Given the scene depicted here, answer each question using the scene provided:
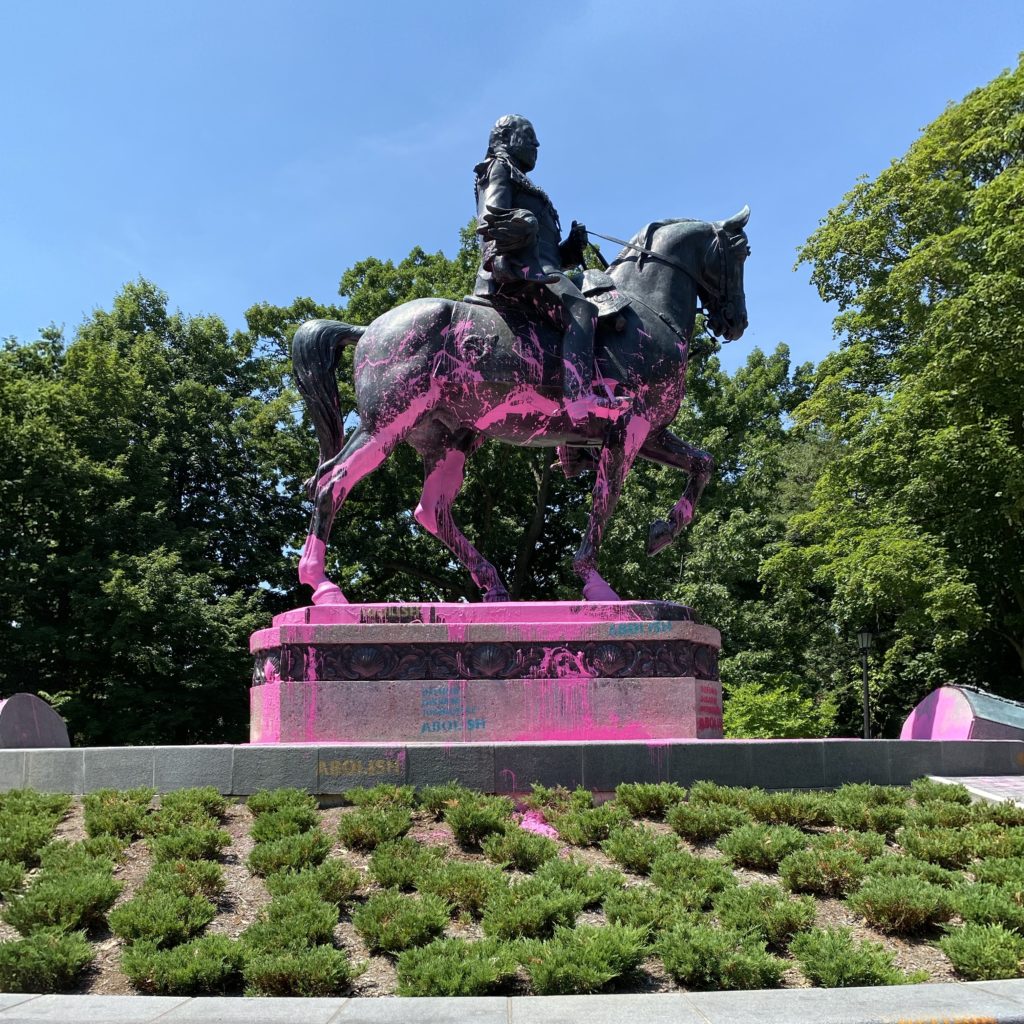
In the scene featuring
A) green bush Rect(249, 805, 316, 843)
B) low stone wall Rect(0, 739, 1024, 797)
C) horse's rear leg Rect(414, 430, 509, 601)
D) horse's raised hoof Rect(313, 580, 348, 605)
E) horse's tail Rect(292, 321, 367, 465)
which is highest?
horse's tail Rect(292, 321, 367, 465)

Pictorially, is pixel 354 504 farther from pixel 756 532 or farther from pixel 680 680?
pixel 680 680

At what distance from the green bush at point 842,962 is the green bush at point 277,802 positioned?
3804 mm

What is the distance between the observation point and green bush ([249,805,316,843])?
6.95 m

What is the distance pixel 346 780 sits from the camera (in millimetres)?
8047

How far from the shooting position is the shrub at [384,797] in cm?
752

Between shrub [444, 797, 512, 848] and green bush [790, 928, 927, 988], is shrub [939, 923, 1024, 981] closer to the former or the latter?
green bush [790, 928, 927, 988]

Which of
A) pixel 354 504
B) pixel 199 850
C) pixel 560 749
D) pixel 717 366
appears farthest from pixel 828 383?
pixel 199 850

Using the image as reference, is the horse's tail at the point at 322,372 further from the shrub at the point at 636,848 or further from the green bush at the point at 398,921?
the green bush at the point at 398,921

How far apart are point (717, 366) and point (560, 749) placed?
28707 mm

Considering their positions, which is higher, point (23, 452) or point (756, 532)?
point (23, 452)

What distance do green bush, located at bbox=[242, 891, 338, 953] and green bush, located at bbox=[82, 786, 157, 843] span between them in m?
1.83

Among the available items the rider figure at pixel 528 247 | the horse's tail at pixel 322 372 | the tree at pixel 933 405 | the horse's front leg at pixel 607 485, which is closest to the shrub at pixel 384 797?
the horse's front leg at pixel 607 485

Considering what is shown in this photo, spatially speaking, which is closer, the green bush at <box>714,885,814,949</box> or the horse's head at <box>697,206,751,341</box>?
the green bush at <box>714,885,814,949</box>

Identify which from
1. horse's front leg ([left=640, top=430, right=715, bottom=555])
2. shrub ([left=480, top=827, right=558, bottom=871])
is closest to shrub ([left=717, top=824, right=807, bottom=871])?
shrub ([left=480, top=827, right=558, bottom=871])
